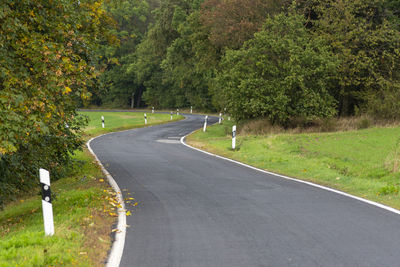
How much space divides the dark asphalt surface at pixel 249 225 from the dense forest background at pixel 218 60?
224cm

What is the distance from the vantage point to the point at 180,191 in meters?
9.49

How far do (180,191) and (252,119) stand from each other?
18.2 metres

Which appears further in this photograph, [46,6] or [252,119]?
[252,119]

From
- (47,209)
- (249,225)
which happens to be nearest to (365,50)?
(249,225)

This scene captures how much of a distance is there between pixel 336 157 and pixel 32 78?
11.4 meters

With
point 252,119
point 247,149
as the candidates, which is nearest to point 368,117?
point 252,119

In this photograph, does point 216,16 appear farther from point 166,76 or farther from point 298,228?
point 166,76

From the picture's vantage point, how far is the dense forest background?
22.7 feet

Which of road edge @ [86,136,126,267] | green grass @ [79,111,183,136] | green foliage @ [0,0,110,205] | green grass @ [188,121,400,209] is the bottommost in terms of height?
green grass @ [79,111,183,136]

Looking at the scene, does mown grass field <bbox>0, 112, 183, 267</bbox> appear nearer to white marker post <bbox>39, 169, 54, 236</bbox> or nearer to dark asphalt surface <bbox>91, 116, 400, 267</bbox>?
white marker post <bbox>39, 169, 54, 236</bbox>

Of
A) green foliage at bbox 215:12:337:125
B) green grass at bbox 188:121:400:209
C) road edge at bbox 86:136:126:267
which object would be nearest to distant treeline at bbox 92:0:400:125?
green foliage at bbox 215:12:337:125

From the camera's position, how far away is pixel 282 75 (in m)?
23.5

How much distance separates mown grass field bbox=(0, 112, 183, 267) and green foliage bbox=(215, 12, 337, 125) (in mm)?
13573

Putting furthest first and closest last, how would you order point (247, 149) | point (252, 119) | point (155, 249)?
point (252, 119), point (247, 149), point (155, 249)
